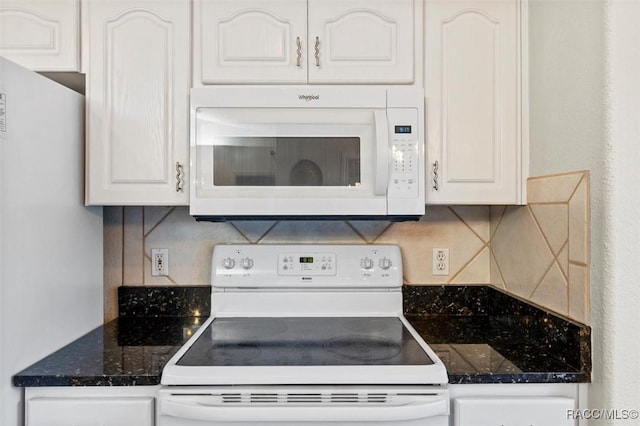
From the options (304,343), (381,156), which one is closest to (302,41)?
(381,156)

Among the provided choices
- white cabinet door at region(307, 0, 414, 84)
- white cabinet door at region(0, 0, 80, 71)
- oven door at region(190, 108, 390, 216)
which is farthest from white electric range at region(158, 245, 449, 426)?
white cabinet door at region(0, 0, 80, 71)

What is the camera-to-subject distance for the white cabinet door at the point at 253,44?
1449mm

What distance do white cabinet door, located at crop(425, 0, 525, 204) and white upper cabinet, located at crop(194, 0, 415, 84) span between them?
0.42ft

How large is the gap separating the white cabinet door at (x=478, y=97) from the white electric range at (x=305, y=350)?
0.46 m

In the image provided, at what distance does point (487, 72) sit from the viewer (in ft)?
4.77

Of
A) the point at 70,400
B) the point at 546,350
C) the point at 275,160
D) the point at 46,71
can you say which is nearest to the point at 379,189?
the point at 275,160

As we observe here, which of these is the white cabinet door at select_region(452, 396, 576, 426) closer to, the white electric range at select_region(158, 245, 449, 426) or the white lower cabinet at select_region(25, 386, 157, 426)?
the white electric range at select_region(158, 245, 449, 426)

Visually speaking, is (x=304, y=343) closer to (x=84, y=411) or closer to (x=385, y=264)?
(x=385, y=264)

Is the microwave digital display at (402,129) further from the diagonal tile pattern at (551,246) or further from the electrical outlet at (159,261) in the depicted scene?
the electrical outlet at (159,261)

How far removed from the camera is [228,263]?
1.66 meters

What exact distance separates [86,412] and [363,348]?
761 millimetres

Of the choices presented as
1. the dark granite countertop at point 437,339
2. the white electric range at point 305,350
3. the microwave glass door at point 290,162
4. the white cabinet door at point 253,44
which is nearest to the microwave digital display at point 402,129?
the microwave glass door at point 290,162

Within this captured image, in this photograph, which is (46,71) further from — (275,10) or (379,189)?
(379,189)

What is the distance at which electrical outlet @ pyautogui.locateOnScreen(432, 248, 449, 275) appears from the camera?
5.81 ft
